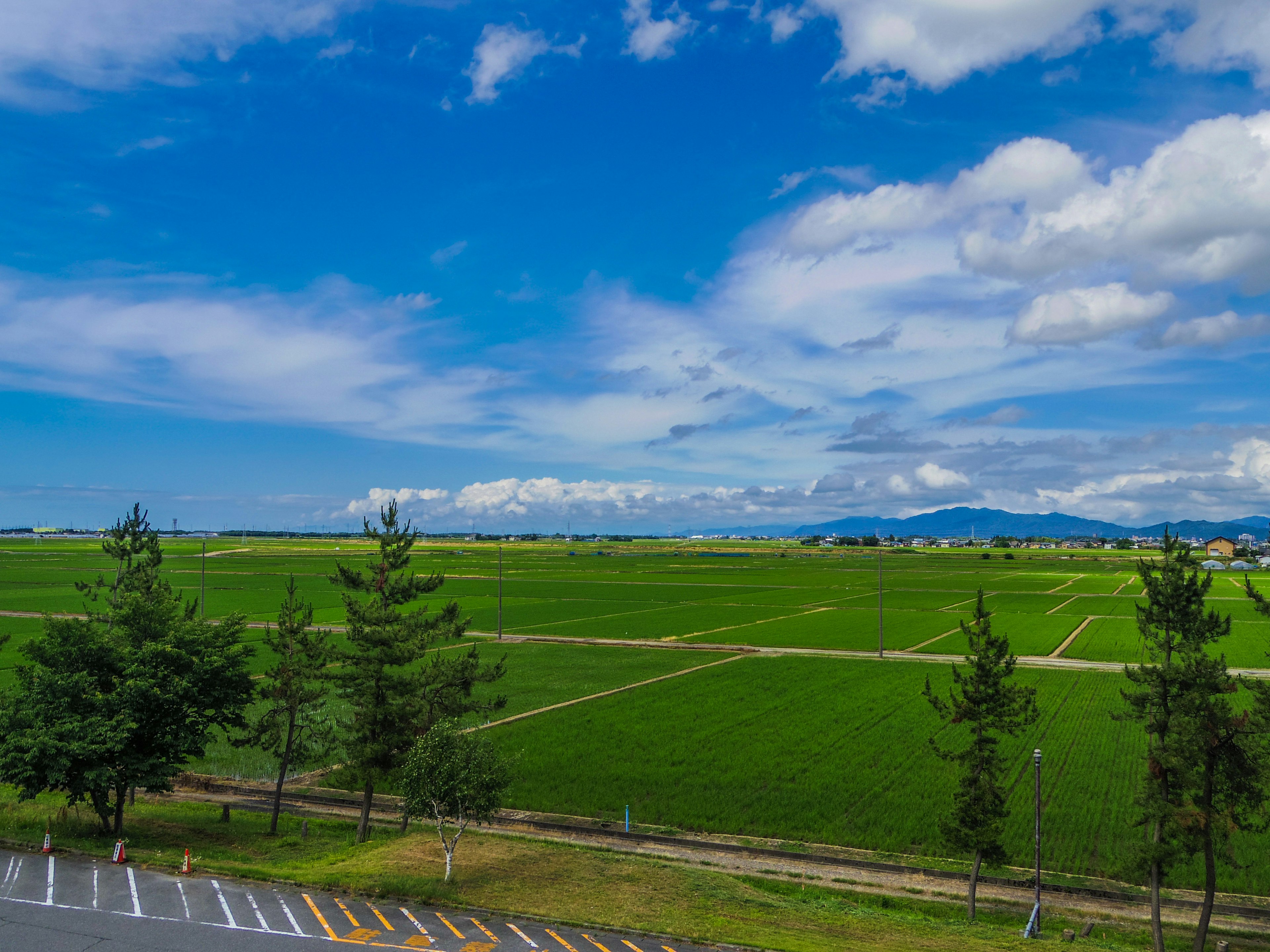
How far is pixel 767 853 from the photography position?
1173 inches

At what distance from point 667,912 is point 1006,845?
16339 mm

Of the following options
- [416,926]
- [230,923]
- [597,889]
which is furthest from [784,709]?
[230,923]

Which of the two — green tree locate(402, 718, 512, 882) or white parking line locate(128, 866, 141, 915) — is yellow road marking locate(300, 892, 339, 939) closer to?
green tree locate(402, 718, 512, 882)

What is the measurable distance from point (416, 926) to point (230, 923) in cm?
493

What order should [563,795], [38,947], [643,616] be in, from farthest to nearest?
[643,616], [563,795], [38,947]

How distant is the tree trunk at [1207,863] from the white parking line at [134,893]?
30.7 m

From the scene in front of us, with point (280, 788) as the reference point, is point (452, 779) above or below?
above

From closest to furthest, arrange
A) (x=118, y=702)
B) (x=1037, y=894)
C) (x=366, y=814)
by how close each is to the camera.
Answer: (x=1037, y=894)
(x=118, y=702)
(x=366, y=814)

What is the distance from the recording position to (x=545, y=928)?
2095 cm

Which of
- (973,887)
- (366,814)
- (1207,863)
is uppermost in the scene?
Answer: (1207,863)

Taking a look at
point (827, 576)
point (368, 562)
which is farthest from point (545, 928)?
point (827, 576)

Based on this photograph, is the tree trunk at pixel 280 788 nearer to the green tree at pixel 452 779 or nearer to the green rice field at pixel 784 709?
the green rice field at pixel 784 709

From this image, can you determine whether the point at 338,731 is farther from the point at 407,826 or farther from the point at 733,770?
the point at 733,770

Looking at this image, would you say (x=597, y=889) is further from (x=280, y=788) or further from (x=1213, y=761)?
(x=1213, y=761)
